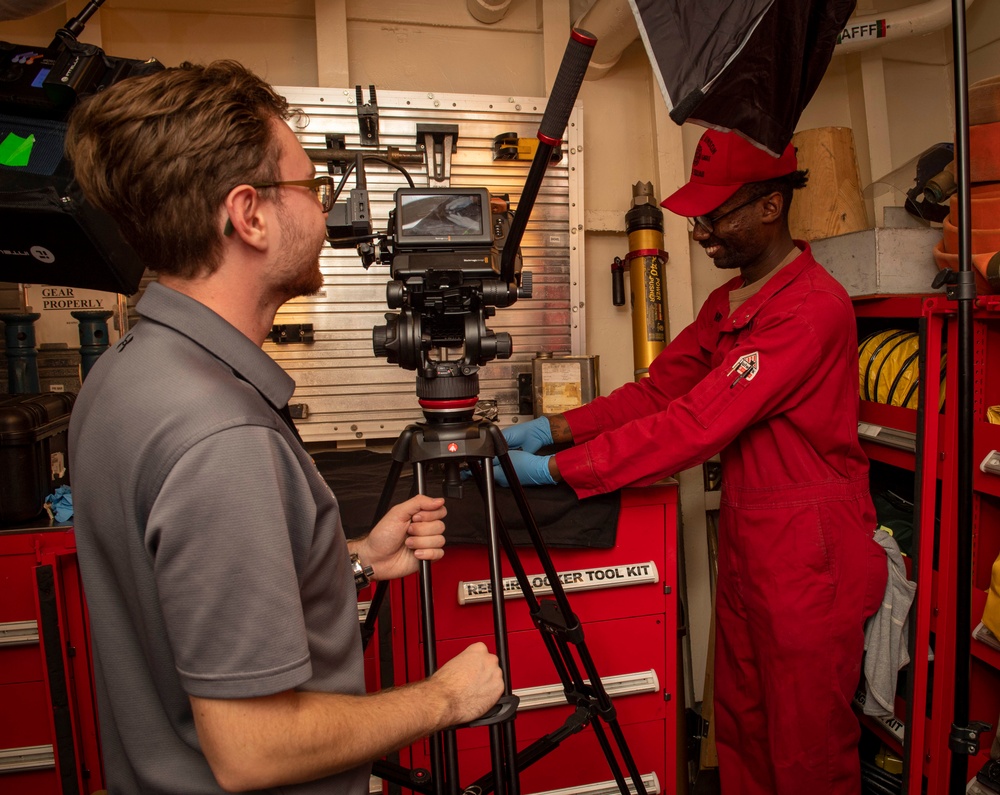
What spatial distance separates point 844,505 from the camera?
1.66 meters

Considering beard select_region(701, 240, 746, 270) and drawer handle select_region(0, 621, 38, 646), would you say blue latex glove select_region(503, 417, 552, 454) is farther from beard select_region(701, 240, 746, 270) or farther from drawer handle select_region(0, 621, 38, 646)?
drawer handle select_region(0, 621, 38, 646)

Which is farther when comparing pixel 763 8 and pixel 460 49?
pixel 460 49

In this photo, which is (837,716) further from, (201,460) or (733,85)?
(201,460)

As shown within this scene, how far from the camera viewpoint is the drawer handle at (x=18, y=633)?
62.9 inches

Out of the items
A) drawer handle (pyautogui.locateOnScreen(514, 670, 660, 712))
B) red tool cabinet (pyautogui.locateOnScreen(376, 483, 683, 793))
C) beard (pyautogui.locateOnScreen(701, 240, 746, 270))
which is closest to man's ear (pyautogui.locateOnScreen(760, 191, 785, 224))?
beard (pyautogui.locateOnScreen(701, 240, 746, 270))

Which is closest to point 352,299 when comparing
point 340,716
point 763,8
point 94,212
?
point 94,212

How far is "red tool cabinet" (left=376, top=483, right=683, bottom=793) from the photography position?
65.6 inches

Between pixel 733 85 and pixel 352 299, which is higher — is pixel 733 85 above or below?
above

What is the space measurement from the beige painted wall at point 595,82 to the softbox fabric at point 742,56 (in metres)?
1.32

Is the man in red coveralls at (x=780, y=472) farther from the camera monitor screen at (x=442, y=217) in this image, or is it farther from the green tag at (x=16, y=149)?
the green tag at (x=16, y=149)

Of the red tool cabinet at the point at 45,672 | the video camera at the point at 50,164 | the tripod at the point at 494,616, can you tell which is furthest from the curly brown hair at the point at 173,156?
the red tool cabinet at the point at 45,672

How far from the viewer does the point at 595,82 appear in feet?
8.70

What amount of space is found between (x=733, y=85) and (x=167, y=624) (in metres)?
1.18

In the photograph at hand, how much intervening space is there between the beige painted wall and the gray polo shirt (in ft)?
6.22
